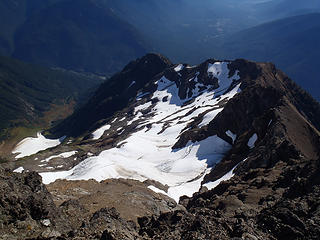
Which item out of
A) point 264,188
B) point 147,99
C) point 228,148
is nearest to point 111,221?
point 264,188

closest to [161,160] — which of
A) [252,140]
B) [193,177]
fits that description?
[193,177]

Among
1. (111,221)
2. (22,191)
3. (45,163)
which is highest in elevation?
(22,191)

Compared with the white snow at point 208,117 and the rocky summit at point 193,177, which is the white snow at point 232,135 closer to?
the rocky summit at point 193,177

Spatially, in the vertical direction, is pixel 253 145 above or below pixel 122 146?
above

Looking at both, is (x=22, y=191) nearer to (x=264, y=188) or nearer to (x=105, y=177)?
(x=264, y=188)

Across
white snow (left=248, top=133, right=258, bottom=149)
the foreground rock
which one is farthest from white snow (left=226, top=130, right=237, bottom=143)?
the foreground rock

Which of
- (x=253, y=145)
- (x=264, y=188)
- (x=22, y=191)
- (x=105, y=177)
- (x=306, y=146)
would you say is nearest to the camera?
(x=22, y=191)

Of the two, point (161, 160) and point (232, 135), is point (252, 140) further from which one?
point (161, 160)

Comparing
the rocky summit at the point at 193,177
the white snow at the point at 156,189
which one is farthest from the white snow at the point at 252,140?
Answer: the white snow at the point at 156,189
